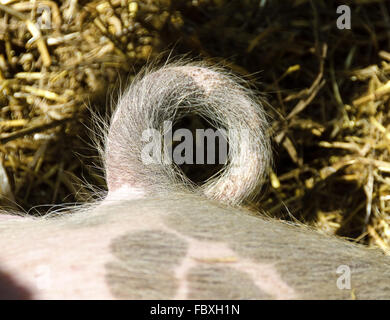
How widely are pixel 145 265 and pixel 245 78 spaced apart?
2.32ft

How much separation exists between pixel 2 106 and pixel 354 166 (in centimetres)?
82

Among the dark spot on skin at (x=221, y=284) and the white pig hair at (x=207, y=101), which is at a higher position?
the white pig hair at (x=207, y=101)

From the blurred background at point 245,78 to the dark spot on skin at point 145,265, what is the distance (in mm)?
578

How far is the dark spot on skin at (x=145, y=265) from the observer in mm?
503

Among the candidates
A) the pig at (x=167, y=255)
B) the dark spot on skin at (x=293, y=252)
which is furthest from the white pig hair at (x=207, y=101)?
the dark spot on skin at (x=293, y=252)

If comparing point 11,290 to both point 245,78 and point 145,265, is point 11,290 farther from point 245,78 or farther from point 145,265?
point 245,78

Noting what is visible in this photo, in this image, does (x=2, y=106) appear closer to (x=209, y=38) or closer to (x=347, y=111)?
(x=209, y=38)


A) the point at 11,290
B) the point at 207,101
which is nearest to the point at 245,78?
the point at 207,101

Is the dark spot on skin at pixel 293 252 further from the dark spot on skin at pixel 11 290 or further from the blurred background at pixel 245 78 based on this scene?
the blurred background at pixel 245 78

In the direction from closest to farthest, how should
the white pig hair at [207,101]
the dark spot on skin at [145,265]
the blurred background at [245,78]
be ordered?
the dark spot on skin at [145,265] → the white pig hair at [207,101] → the blurred background at [245,78]

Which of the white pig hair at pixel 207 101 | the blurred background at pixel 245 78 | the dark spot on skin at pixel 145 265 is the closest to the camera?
the dark spot on skin at pixel 145 265

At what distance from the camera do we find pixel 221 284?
51 cm
